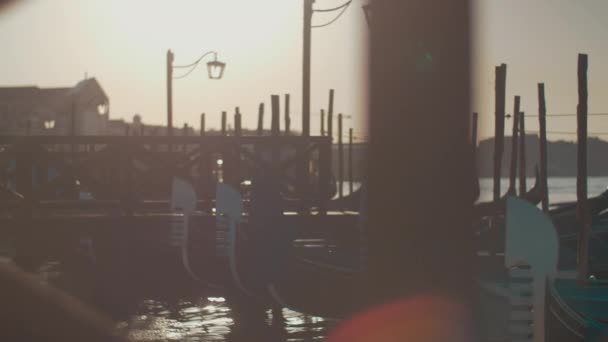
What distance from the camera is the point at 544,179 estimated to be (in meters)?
17.1

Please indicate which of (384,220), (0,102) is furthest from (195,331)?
(0,102)

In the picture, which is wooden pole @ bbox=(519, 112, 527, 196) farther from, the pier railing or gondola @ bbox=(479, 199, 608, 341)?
gondola @ bbox=(479, 199, 608, 341)

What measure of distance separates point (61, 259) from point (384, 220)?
10.8 m

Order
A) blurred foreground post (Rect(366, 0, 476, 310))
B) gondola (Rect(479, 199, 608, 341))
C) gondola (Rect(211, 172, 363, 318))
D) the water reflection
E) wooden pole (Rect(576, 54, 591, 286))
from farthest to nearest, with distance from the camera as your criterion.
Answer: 1. wooden pole (Rect(576, 54, 591, 286))
2. gondola (Rect(211, 172, 363, 318))
3. the water reflection
4. gondola (Rect(479, 199, 608, 341))
5. blurred foreground post (Rect(366, 0, 476, 310))

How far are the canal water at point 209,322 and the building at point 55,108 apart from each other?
41.8 m

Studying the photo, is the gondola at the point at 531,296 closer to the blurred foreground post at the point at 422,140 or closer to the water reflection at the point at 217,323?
the blurred foreground post at the point at 422,140

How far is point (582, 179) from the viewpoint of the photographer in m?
12.1

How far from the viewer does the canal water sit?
8328 mm

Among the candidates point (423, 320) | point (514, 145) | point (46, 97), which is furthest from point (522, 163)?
point (46, 97)

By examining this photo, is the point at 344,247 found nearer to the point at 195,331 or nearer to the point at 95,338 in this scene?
the point at 195,331

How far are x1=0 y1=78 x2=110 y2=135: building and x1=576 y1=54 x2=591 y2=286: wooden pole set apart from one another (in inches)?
1633

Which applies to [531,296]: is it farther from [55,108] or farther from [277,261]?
[55,108]

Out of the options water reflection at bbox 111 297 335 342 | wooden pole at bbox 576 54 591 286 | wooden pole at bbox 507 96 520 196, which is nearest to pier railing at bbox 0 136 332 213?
water reflection at bbox 111 297 335 342

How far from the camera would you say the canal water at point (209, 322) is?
833cm
